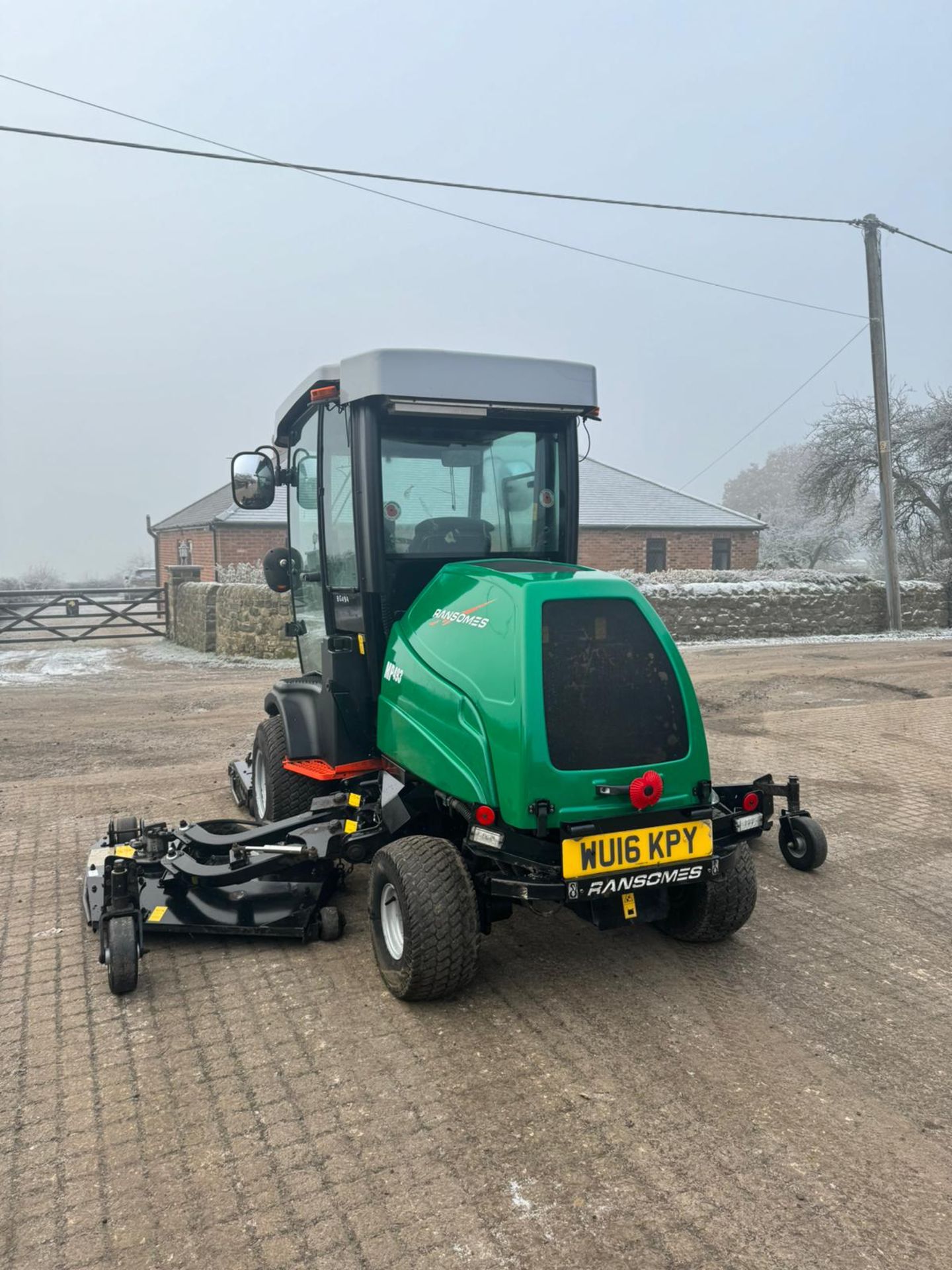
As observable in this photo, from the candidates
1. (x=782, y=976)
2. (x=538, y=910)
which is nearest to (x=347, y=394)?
(x=538, y=910)

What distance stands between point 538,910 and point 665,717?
3.02ft

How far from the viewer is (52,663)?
16.1 metres

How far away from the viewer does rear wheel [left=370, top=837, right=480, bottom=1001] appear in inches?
141

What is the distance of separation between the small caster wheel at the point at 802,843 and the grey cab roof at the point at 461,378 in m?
2.69

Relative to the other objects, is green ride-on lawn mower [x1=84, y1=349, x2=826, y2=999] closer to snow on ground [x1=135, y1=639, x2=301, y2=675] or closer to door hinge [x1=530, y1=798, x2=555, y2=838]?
door hinge [x1=530, y1=798, x2=555, y2=838]

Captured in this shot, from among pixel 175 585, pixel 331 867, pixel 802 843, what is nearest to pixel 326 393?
pixel 331 867

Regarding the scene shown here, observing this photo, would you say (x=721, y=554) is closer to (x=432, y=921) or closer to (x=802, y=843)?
(x=802, y=843)

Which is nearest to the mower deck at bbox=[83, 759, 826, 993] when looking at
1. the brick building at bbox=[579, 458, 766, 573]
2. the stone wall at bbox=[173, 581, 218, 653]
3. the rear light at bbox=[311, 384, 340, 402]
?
the rear light at bbox=[311, 384, 340, 402]

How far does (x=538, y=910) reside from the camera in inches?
143

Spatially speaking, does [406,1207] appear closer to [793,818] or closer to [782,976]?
[782,976]

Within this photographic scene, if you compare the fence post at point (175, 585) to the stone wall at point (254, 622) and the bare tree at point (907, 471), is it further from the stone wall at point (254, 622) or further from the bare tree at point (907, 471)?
the bare tree at point (907, 471)

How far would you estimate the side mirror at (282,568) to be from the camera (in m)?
5.81

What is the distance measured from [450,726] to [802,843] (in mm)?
2640

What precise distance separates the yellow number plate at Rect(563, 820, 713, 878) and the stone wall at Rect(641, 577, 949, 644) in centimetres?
1444
